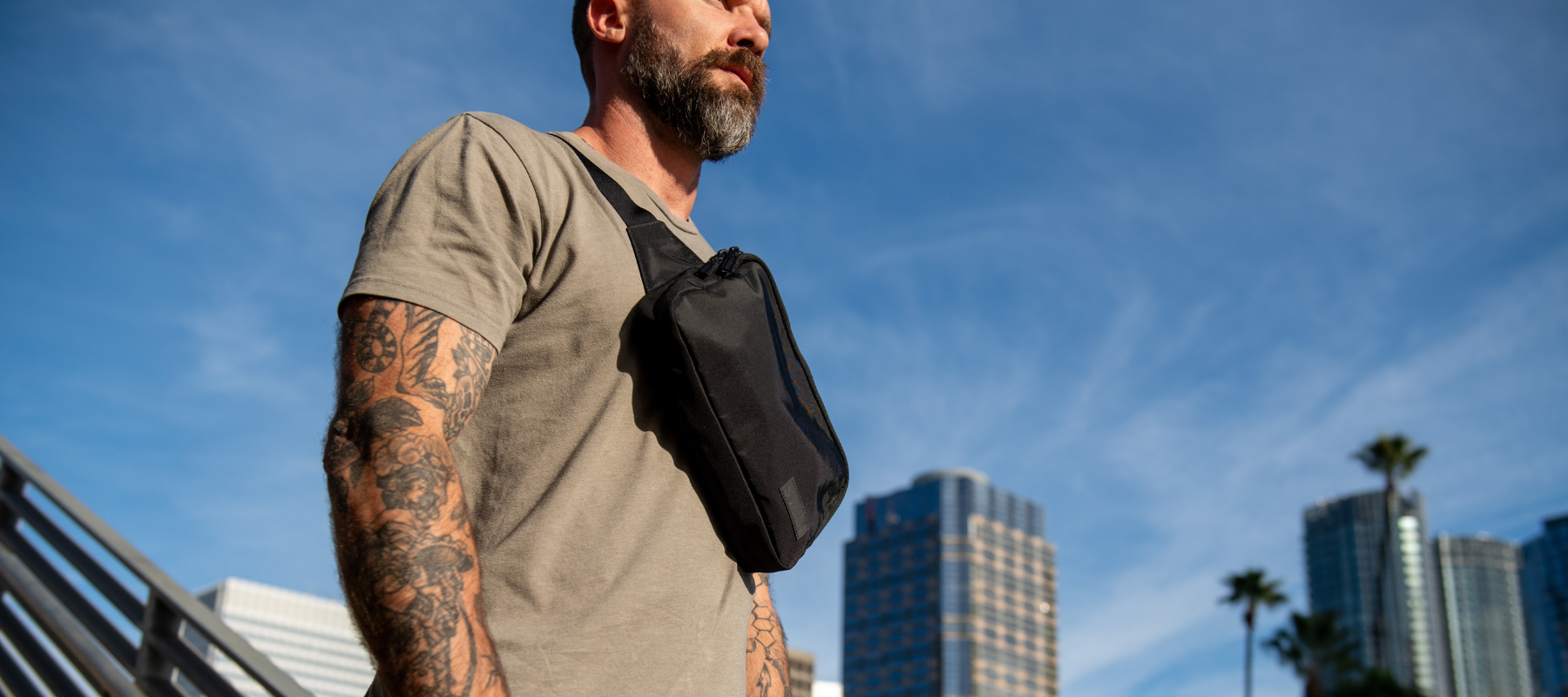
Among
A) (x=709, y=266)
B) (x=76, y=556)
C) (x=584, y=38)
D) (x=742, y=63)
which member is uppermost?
(x=584, y=38)

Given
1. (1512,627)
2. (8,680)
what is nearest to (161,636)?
(8,680)

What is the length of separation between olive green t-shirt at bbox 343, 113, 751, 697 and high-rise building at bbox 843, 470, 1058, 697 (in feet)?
469

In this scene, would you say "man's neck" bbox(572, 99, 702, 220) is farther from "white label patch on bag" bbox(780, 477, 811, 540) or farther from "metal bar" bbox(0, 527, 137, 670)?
"metal bar" bbox(0, 527, 137, 670)

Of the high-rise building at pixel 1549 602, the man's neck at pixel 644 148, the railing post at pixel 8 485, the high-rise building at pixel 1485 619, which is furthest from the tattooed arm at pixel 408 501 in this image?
the high-rise building at pixel 1485 619

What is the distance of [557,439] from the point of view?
4.56 feet

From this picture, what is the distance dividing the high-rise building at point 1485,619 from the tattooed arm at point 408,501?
189859mm

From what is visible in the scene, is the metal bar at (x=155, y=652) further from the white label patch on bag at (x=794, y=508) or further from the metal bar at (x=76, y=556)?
the white label patch on bag at (x=794, y=508)

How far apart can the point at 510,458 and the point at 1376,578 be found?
620 feet

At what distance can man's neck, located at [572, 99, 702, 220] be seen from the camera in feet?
5.88

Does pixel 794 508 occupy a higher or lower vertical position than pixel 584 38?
lower

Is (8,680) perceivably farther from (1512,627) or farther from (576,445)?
(1512,627)

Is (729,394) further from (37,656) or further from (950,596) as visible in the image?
(950,596)

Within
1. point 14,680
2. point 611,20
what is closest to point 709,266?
point 611,20

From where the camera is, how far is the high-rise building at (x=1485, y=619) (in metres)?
160
